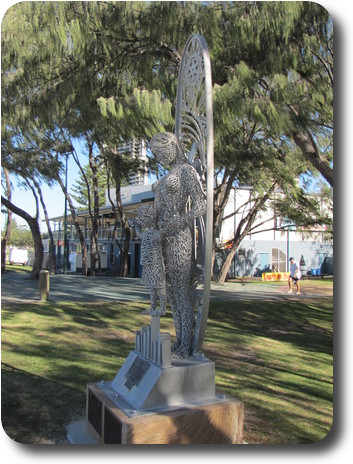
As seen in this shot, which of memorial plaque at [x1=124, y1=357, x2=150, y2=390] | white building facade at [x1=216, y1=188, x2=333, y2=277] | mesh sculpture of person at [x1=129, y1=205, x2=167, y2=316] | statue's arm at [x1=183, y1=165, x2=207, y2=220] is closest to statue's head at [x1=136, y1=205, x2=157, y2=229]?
mesh sculpture of person at [x1=129, y1=205, x2=167, y2=316]

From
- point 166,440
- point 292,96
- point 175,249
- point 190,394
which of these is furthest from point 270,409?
point 292,96

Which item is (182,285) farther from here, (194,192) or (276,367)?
(276,367)

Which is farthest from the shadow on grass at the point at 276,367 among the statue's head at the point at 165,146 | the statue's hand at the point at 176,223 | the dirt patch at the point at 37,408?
the statue's head at the point at 165,146

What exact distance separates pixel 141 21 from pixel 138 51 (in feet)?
2.10

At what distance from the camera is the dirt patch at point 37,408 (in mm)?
3719

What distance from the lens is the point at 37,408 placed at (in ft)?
14.0

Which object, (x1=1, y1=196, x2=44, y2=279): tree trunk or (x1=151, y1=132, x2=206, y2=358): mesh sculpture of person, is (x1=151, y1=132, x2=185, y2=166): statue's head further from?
(x1=1, y1=196, x2=44, y2=279): tree trunk

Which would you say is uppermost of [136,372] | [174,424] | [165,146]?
[165,146]

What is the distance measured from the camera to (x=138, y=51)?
7543mm

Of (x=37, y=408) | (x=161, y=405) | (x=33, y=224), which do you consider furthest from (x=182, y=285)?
(x=33, y=224)

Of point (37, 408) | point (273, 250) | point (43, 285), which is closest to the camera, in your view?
point (37, 408)

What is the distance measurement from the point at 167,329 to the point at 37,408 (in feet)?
Answer: 14.0

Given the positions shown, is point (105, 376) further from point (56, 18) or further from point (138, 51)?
point (138, 51)

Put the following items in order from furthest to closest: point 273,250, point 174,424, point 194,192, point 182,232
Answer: point 273,250 → point 182,232 → point 194,192 → point 174,424
